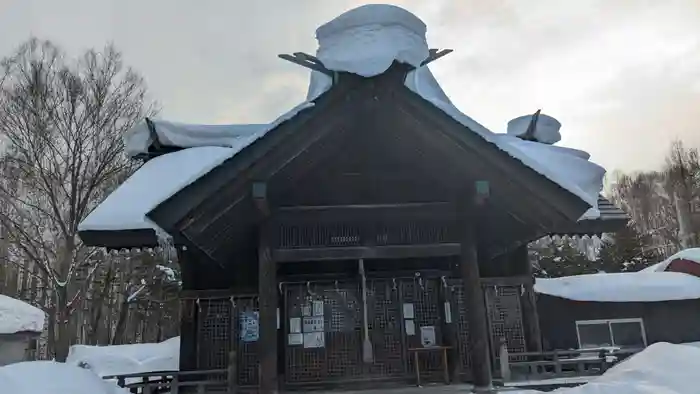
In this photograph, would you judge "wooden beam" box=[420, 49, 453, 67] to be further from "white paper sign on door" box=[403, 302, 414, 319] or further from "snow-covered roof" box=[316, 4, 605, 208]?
"white paper sign on door" box=[403, 302, 414, 319]

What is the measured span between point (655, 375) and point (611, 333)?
924 cm

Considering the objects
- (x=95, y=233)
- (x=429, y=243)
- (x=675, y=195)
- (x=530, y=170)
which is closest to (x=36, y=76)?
(x=95, y=233)

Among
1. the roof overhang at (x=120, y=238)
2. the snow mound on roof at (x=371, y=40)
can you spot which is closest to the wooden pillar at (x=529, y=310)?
the snow mound on roof at (x=371, y=40)

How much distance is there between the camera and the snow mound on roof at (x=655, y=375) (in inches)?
162

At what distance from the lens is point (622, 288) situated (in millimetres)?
13086

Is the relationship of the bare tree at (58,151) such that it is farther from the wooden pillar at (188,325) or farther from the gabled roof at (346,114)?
the gabled roof at (346,114)

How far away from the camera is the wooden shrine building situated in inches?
206

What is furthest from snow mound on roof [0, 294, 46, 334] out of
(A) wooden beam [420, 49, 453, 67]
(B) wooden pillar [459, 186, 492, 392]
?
(A) wooden beam [420, 49, 453, 67]

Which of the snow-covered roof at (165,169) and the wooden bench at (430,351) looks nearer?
the snow-covered roof at (165,169)

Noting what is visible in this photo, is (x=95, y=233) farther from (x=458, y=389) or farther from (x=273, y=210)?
(x=458, y=389)

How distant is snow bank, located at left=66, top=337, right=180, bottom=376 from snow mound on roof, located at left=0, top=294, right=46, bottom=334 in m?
1.90

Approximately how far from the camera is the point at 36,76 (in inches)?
606

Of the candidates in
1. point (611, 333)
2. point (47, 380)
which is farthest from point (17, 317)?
point (611, 333)

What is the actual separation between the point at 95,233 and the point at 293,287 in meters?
2.97
